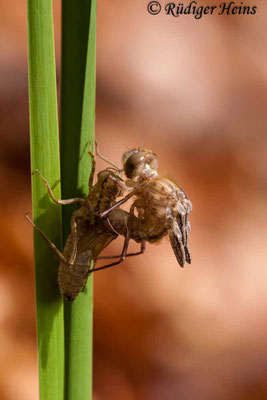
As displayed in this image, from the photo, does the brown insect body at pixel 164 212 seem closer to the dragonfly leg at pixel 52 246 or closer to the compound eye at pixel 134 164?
the compound eye at pixel 134 164

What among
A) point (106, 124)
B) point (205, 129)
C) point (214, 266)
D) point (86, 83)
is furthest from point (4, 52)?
point (86, 83)

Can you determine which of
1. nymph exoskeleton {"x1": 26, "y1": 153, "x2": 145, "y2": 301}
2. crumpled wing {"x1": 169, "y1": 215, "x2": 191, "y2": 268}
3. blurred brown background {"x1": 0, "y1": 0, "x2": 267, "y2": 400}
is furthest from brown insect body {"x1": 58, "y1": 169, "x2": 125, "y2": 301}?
blurred brown background {"x1": 0, "y1": 0, "x2": 267, "y2": 400}

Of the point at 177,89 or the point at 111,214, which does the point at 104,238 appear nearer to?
the point at 111,214

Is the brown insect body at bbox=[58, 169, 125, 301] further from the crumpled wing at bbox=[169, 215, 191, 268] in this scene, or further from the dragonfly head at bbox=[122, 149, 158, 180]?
the crumpled wing at bbox=[169, 215, 191, 268]

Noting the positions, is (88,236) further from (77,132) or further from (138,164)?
(77,132)

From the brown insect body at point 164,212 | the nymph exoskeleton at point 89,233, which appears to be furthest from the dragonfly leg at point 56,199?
the brown insect body at point 164,212
